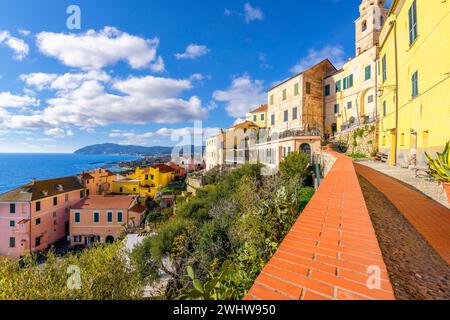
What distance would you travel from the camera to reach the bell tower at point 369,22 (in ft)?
88.2

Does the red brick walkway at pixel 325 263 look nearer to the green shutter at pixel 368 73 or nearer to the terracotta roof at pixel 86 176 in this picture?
the green shutter at pixel 368 73

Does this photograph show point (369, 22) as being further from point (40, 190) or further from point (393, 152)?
point (40, 190)

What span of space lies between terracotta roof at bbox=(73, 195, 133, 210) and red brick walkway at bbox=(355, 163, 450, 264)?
28.9m

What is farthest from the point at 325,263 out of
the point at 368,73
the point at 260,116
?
the point at 260,116

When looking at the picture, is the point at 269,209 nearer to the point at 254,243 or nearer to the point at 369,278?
the point at 254,243

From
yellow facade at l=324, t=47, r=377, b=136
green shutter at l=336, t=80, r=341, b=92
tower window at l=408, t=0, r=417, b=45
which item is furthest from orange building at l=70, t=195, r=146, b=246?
green shutter at l=336, t=80, r=341, b=92

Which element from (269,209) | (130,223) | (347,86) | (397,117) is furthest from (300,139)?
(130,223)

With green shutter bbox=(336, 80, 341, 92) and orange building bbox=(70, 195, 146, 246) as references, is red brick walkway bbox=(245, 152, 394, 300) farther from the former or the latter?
orange building bbox=(70, 195, 146, 246)

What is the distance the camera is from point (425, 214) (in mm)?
4031

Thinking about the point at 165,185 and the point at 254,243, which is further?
the point at 165,185

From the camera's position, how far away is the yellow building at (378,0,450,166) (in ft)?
23.8
